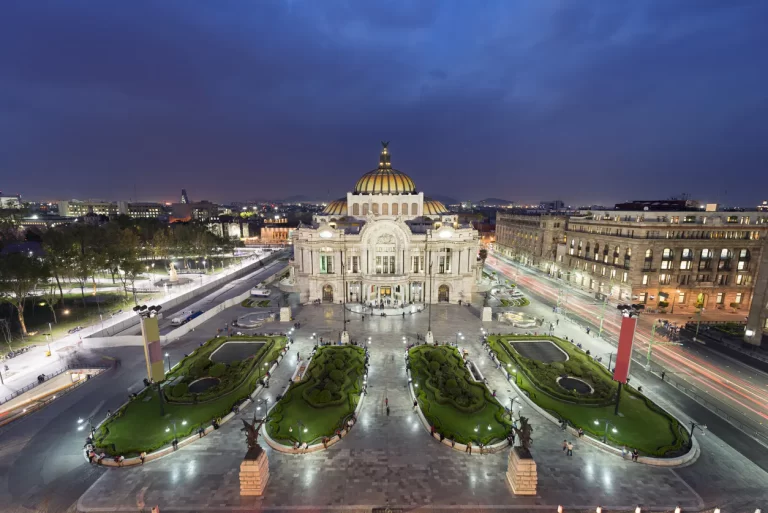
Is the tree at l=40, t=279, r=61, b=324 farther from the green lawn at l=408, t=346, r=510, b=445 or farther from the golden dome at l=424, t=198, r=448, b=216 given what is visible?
the golden dome at l=424, t=198, r=448, b=216

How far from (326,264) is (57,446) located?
46.7 meters

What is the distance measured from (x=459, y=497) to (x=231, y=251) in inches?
4696

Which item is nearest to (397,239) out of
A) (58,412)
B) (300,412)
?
(300,412)

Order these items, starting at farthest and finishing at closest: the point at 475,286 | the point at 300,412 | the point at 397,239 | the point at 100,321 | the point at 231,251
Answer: the point at 231,251, the point at 475,286, the point at 397,239, the point at 100,321, the point at 300,412

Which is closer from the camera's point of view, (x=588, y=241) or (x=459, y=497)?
(x=459, y=497)

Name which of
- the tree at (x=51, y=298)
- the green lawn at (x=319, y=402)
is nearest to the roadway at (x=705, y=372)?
the green lawn at (x=319, y=402)

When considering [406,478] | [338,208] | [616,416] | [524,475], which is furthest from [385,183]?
[524,475]

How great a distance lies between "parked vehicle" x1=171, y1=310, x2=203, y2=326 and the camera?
58375 mm

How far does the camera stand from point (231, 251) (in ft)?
416

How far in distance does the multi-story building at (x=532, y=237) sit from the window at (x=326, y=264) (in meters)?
60.7

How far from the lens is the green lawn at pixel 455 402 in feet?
100

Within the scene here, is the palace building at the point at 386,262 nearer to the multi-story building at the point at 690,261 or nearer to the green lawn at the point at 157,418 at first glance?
the multi-story building at the point at 690,261

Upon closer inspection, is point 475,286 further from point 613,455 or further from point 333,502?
point 333,502

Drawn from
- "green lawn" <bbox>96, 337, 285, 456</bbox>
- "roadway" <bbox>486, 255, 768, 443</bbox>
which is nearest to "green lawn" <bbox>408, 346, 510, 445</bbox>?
"green lawn" <bbox>96, 337, 285, 456</bbox>
